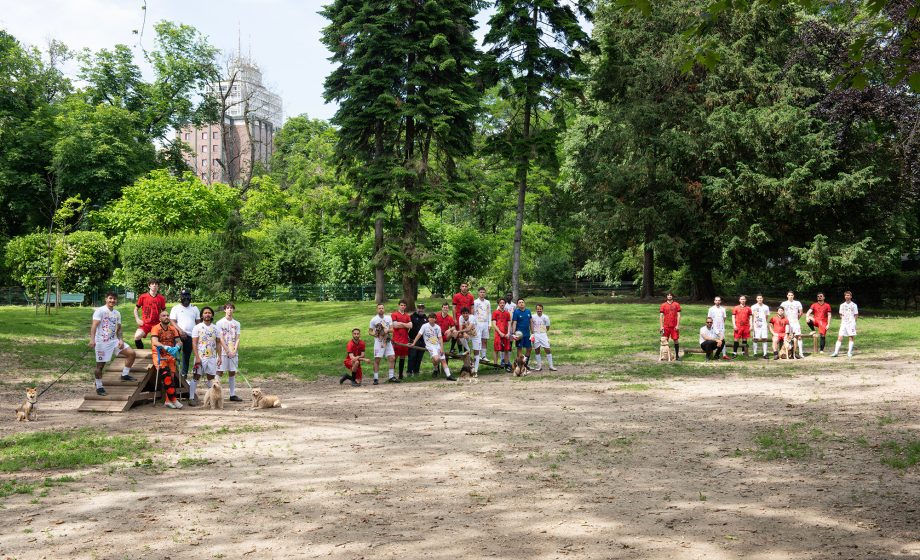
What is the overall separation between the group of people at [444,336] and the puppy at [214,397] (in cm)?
391

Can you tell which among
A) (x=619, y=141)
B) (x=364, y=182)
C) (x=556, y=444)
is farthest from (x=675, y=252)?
(x=556, y=444)

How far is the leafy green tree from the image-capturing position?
97.6 feet

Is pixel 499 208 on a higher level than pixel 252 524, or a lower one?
higher

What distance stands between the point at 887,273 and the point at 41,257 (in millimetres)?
47875

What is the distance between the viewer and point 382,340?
18.1 m

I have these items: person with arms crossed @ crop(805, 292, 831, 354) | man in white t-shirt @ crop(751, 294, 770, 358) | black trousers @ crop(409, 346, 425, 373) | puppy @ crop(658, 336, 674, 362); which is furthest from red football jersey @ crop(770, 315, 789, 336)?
black trousers @ crop(409, 346, 425, 373)

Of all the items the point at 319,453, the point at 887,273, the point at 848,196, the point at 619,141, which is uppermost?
the point at 619,141

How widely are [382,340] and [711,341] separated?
9.15 m

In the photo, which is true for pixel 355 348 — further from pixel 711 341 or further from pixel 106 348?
pixel 711 341

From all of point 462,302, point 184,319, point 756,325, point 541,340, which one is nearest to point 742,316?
point 756,325

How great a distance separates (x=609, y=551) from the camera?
6.20 m

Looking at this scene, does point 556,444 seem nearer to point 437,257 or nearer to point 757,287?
point 437,257

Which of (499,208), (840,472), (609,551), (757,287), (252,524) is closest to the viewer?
(609,551)

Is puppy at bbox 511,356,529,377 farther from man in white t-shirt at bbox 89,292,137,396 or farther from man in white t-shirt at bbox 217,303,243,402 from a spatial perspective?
man in white t-shirt at bbox 89,292,137,396
